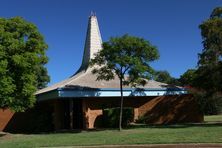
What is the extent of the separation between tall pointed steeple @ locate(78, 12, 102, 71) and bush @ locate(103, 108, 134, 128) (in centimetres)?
692

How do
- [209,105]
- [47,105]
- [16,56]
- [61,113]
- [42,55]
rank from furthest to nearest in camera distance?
[209,105], [47,105], [61,113], [42,55], [16,56]

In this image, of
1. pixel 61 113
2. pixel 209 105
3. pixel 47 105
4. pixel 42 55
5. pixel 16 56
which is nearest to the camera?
pixel 16 56

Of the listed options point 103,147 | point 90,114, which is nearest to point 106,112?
point 90,114

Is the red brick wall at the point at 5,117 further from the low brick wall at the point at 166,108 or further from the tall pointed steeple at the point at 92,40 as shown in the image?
the low brick wall at the point at 166,108

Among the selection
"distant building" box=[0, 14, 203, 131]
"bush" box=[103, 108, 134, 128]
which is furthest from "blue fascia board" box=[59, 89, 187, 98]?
"bush" box=[103, 108, 134, 128]

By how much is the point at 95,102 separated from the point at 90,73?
3.49 m

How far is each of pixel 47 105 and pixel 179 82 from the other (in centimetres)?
5686

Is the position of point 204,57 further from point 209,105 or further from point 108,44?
point 209,105

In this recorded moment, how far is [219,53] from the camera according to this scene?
28.5 metres

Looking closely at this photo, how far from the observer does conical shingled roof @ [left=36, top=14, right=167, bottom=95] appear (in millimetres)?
Result: 31891

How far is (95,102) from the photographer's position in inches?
1244

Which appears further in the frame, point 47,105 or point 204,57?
point 47,105

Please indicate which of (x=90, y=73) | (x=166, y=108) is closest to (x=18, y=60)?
(x=90, y=73)

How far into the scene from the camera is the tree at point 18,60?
25.0 meters
